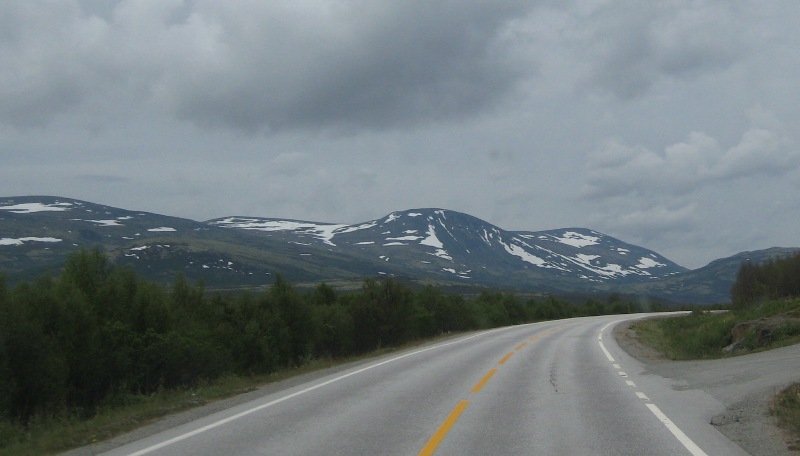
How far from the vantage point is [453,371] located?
57.1 feet

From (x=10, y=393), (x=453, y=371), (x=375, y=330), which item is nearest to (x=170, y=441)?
(x=453, y=371)

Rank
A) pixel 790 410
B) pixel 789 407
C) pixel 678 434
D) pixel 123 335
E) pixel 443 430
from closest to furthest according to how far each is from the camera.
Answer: pixel 678 434 < pixel 443 430 < pixel 790 410 < pixel 789 407 < pixel 123 335

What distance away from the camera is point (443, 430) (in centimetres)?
916

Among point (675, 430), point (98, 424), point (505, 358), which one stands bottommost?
point (98, 424)

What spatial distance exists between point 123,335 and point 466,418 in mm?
18619

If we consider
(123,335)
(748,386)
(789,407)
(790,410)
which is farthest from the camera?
(123,335)

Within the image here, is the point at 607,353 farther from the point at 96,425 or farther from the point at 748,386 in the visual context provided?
the point at 96,425

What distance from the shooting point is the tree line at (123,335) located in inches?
757

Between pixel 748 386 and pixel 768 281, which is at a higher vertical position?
pixel 768 281

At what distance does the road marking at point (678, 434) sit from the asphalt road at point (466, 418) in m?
0.01

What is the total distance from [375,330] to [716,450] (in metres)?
47.3

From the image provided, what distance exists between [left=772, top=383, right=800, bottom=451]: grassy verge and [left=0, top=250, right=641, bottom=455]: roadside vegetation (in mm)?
9112

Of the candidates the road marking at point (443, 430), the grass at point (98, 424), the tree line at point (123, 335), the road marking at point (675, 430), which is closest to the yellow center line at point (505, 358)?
the road marking at point (675, 430)

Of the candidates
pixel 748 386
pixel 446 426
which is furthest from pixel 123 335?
pixel 748 386
